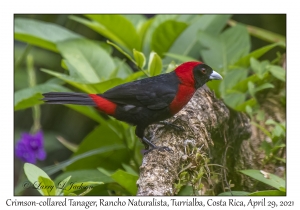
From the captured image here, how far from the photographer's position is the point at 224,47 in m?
4.40

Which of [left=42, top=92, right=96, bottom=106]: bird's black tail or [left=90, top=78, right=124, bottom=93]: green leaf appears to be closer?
[left=42, top=92, right=96, bottom=106]: bird's black tail

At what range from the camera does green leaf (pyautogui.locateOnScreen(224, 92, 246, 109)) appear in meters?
3.88

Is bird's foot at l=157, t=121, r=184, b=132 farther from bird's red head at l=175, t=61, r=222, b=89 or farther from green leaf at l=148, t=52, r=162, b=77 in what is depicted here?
green leaf at l=148, t=52, r=162, b=77

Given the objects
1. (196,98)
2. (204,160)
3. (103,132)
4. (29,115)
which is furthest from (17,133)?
(204,160)

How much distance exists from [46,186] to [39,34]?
2080mm

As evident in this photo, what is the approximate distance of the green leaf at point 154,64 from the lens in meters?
3.59

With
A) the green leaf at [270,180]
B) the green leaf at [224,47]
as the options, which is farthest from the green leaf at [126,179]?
the green leaf at [224,47]

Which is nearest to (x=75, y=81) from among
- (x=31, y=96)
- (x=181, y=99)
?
(x=31, y=96)

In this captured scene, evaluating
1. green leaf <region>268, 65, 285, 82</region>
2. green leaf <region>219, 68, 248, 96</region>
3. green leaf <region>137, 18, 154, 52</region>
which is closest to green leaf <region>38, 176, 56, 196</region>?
green leaf <region>219, 68, 248, 96</region>

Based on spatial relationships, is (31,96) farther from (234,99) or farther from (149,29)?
(234,99)

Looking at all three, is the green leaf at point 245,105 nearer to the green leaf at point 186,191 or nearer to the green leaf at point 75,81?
the green leaf at point 186,191

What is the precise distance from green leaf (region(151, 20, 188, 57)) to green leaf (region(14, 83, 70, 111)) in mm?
1074

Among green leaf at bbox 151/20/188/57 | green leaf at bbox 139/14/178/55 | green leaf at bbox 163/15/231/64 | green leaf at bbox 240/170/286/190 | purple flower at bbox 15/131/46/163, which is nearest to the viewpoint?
green leaf at bbox 240/170/286/190
